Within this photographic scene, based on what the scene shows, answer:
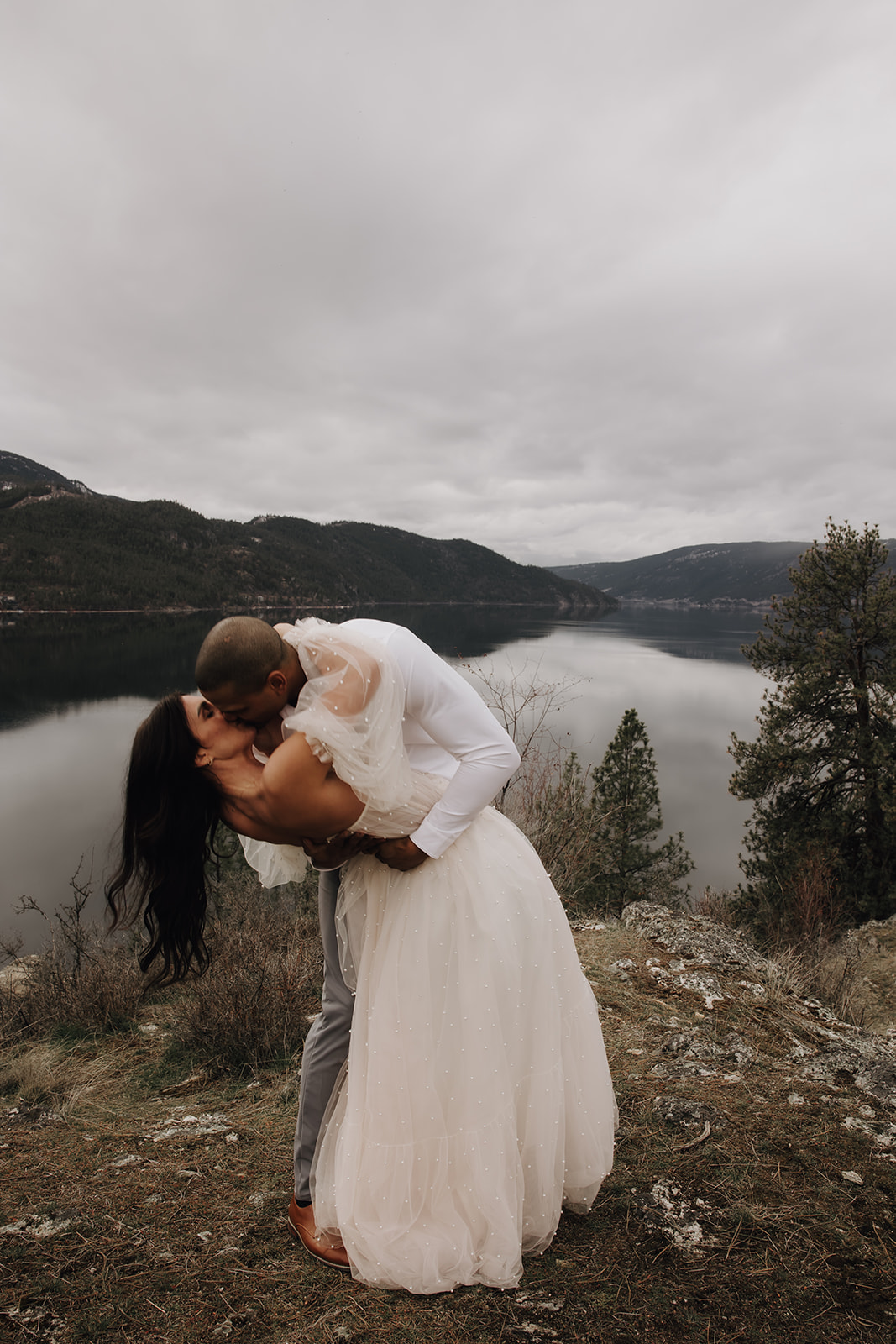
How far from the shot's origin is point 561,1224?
1968mm

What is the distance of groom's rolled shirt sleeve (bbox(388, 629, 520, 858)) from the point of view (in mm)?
1603

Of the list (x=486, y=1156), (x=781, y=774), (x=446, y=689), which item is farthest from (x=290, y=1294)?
(x=781, y=774)

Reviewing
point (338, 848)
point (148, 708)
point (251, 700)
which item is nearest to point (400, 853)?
point (338, 848)

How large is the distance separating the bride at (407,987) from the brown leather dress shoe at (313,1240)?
0.04m

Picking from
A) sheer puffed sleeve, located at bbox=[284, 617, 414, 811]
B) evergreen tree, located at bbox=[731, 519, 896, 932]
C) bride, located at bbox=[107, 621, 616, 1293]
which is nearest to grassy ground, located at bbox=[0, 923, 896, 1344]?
bride, located at bbox=[107, 621, 616, 1293]

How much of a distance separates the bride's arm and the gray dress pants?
38cm

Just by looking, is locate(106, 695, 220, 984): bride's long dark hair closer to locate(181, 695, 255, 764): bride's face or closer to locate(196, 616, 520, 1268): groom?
locate(181, 695, 255, 764): bride's face

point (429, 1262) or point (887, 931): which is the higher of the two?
point (429, 1262)

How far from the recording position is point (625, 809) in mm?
17484

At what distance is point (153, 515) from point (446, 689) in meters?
125

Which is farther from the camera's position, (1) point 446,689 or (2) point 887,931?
(2) point 887,931

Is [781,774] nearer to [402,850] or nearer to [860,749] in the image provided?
[860,749]

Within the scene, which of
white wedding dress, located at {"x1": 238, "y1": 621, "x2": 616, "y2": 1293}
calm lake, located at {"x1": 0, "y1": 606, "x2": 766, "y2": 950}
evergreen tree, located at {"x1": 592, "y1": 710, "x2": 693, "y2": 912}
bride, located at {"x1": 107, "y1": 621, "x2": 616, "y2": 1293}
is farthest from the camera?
calm lake, located at {"x1": 0, "y1": 606, "x2": 766, "y2": 950}

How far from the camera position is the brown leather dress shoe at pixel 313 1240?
180cm
